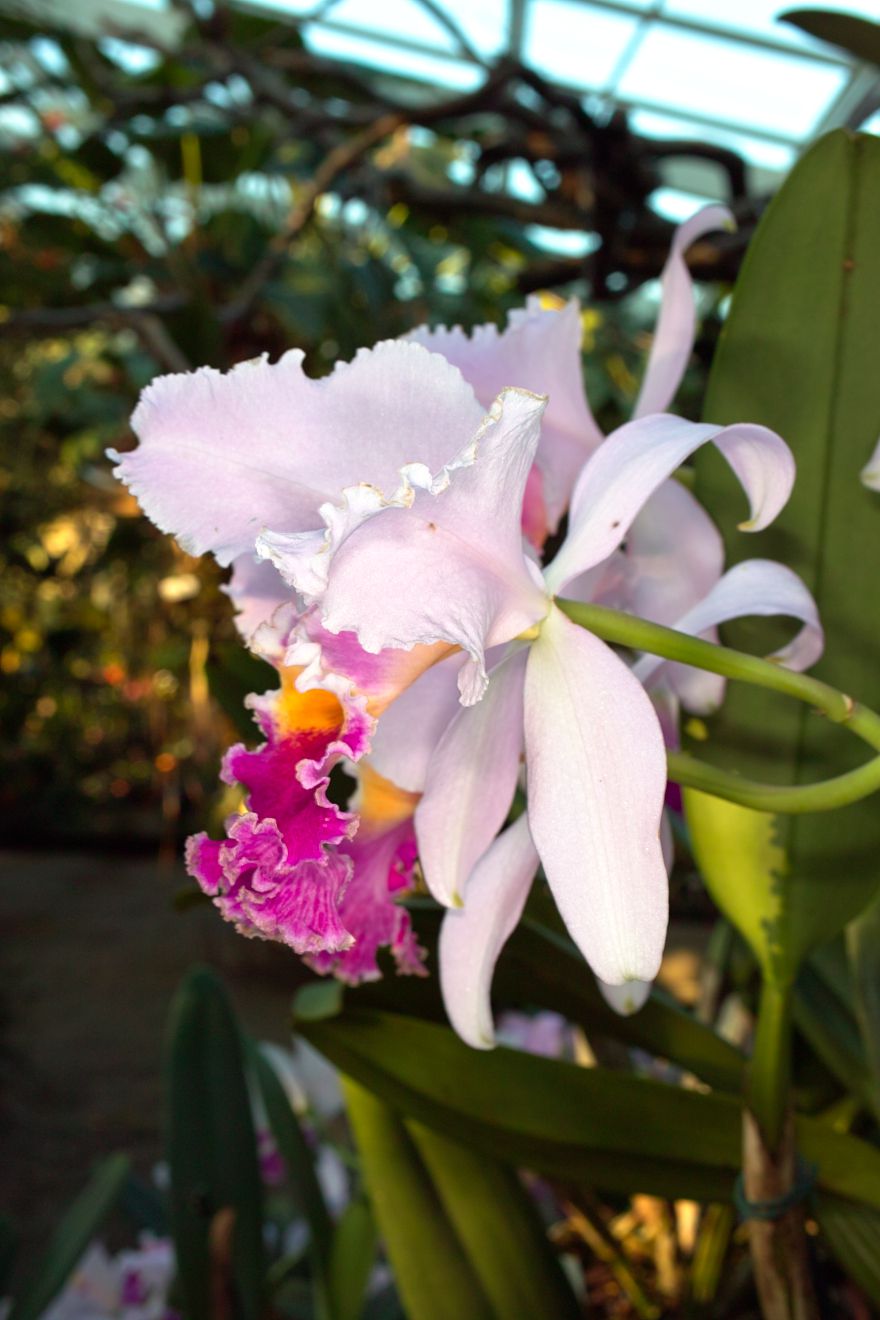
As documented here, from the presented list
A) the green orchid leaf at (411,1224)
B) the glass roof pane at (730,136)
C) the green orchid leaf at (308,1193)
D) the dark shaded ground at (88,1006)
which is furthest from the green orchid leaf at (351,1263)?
the glass roof pane at (730,136)

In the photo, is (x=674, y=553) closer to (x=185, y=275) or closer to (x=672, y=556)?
(x=672, y=556)

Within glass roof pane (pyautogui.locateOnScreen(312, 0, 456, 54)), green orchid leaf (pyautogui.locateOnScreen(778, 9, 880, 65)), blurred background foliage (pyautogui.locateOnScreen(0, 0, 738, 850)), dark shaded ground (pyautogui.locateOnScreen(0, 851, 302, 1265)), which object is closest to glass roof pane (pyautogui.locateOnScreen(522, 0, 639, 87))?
glass roof pane (pyautogui.locateOnScreen(312, 0, 456, 54))

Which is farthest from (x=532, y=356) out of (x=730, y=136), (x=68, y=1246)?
(x=730, y=136)

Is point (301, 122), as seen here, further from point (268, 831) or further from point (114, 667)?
point (114, 667)

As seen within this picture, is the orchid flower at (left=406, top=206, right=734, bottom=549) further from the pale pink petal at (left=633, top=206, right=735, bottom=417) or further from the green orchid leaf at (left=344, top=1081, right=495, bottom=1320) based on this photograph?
the green orchid leaf at (left=344, top=1081, right=495, bottom=1320)

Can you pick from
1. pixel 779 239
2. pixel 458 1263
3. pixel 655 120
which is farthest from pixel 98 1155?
pixel 655 120

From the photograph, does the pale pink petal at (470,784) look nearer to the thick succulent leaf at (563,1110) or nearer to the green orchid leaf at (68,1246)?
the thick succulent leaf at (563,1110)
